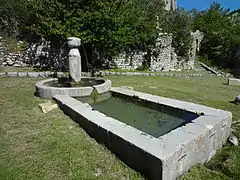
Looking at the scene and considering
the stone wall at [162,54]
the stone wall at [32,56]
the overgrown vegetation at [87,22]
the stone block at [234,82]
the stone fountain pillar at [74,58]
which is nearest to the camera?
the stone fountain pillar at [74,58]

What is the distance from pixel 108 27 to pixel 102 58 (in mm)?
2459

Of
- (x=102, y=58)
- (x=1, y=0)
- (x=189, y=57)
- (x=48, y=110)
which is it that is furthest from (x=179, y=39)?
A: (x=48, y=110)

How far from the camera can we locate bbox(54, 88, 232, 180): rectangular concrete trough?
6.97ft

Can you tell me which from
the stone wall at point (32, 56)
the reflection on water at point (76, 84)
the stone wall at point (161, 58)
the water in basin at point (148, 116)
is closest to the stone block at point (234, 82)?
the stone wall at point (161, 58)

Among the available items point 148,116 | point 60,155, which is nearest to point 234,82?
point 148,116

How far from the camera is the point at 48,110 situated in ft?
13.8

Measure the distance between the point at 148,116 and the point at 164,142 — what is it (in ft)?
4.66

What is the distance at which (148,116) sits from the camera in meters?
3.77

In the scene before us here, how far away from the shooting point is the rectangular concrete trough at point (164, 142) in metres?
2.12

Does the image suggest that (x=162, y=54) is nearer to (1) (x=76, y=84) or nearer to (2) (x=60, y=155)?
(1) (x=76, y=84)

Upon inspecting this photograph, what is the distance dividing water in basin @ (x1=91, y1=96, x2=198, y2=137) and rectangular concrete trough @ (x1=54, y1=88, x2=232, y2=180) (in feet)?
0.87

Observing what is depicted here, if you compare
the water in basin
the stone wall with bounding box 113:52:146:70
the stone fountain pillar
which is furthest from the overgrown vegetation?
the water in basin

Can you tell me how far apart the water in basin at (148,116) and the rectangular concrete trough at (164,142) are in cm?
27

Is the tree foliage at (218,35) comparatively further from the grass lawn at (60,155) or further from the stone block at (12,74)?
the stone block at (12,74)
